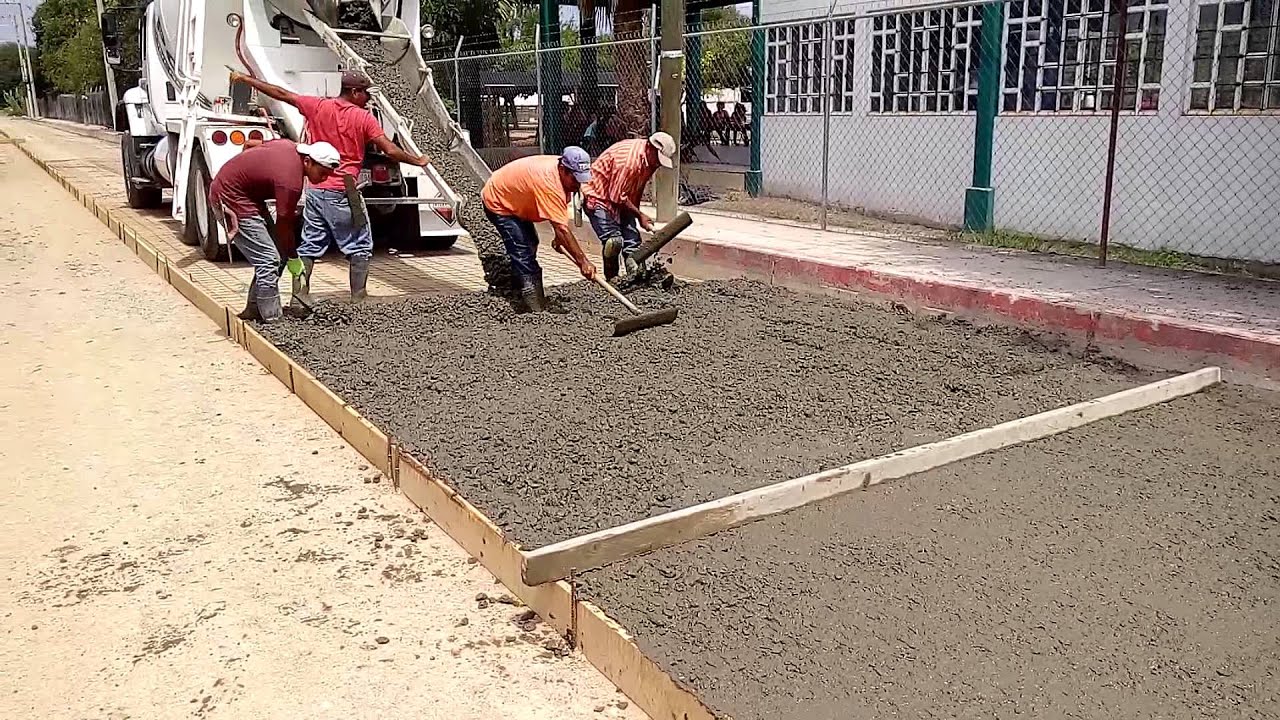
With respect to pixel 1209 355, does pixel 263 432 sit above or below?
below

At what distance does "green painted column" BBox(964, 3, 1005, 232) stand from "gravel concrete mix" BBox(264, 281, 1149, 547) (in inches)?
154

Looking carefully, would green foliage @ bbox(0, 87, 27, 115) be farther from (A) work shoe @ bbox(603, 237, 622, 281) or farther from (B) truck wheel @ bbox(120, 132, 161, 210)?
(A) work shoe @ bbox(603, 237, 622, 281)

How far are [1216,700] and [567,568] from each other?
1.75m

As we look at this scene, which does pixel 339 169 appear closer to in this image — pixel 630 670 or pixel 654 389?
pixel 654 389

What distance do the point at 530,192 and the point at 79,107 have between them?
60.0m

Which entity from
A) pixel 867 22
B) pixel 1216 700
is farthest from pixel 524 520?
pixel 867 22

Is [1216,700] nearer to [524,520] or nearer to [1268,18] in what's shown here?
[524,520]

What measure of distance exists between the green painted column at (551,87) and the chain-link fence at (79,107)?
28578mm

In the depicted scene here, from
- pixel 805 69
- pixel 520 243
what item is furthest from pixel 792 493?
pixel 805 69

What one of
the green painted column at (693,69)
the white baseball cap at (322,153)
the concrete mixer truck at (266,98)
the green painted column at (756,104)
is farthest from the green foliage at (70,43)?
the white baseball cap at (322,153)

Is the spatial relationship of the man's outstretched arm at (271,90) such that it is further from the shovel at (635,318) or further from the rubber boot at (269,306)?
the shovel at (635,318)

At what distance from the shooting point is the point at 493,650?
2961 millimetres

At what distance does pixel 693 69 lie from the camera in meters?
15.5

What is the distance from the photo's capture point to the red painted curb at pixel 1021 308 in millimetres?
4895
